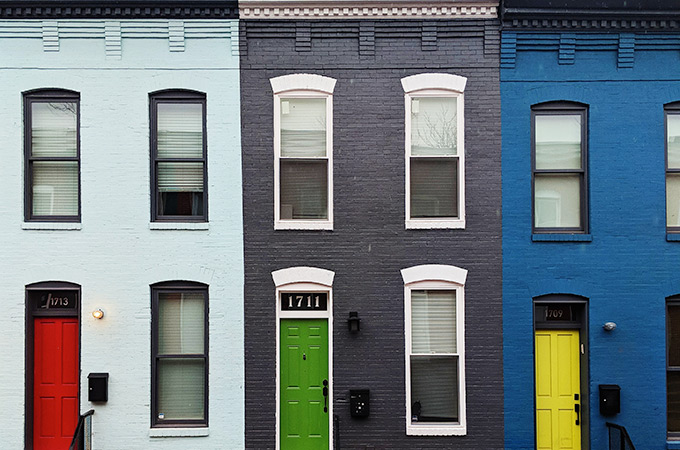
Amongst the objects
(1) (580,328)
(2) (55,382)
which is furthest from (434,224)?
(2) (55,382)

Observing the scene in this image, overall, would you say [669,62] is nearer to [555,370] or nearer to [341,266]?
[555,370]

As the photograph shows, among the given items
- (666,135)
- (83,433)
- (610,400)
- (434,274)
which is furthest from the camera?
(666,135)

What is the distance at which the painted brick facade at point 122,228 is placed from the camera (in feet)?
27.7

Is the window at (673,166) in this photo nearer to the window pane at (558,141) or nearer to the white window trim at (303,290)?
the window pane at (558,141)

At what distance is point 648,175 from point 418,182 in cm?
336

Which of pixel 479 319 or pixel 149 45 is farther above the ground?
pixel 149 45

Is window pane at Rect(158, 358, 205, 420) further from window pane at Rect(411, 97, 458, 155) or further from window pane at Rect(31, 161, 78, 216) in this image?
window pane at Rect(411, 97, 458, 155)

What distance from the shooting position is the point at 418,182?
8.80 metres

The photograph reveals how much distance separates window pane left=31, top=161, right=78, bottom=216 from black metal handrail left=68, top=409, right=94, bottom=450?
9.60ft

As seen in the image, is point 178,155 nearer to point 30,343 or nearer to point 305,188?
point 305,188

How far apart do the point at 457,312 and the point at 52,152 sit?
647 cm

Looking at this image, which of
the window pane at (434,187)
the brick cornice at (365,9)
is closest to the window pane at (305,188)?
the window pane at (434,187)

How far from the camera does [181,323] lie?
8680 mm

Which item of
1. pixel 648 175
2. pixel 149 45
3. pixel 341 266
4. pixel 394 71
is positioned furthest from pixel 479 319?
pixel 149 45
